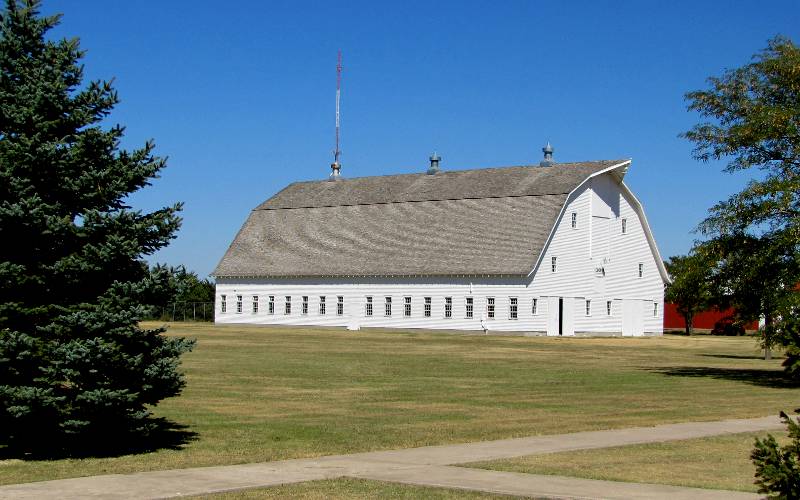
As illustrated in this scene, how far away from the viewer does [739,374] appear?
34719 mm

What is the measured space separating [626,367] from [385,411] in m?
18.1

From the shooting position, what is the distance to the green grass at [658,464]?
12711mm

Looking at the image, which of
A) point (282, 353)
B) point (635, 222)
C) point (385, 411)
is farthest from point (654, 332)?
point (385, 411)

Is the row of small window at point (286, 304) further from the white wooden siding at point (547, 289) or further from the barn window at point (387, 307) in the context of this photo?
the barn window at point (387, 307)

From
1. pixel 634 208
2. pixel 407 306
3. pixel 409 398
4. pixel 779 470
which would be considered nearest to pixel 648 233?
pixel 634 208

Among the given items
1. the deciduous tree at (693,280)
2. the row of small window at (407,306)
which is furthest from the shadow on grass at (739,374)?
the row of small window at (407,306)

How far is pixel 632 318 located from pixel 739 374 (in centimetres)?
3883

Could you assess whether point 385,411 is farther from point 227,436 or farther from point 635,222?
point 635,222

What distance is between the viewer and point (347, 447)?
15359mm

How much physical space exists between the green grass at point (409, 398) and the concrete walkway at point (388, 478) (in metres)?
0.77

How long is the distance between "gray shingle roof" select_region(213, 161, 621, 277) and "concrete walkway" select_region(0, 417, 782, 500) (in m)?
48.7

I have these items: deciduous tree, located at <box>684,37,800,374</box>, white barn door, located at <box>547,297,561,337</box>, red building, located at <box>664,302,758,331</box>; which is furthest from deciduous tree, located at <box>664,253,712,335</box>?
red building, located at <box>664,302,758,331</box>

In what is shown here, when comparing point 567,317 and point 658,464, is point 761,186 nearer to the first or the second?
point 658,464

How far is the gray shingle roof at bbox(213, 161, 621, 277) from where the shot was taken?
65.6 metres
